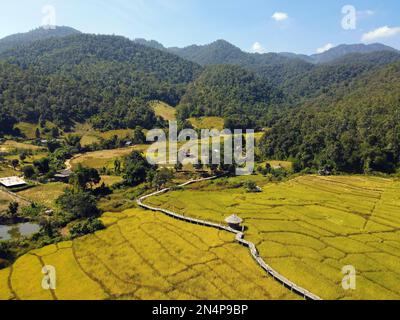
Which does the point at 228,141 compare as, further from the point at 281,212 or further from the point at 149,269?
the point at 149,269

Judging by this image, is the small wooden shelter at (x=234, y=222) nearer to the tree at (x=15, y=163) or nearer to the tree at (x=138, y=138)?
the tree at (x=15, y=163)

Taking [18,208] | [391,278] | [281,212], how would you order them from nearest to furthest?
[391,278] < [281,212] < [18,208]

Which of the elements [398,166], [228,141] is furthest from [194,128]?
[398,166]

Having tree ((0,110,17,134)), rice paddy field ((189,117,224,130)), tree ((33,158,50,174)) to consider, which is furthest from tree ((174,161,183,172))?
tree ((0,110,17,134))

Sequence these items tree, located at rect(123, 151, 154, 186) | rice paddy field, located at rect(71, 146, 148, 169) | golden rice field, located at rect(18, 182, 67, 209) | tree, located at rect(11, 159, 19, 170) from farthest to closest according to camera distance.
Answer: rice paddy field, located at rect(71, 146, 148, 169) < tree, located at rect(11, 159, 19, 170) < tree, located at rect(123, 151, 154, 186) < golden rice field, located at rect(18, 182, 67, 209)
